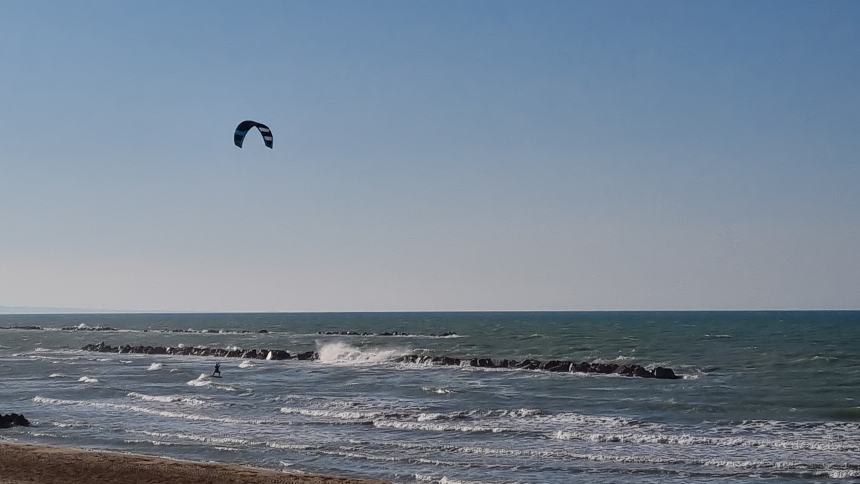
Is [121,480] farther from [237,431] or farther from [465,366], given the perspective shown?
[465,366]

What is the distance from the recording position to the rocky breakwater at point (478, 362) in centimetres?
4709

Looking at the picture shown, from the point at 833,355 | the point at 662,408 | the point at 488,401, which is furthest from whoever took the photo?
the point at 833,355

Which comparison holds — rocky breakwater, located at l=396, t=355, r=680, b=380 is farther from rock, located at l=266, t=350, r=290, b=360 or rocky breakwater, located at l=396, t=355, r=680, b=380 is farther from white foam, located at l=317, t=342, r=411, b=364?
rock, located at l=266, t=350, r=290, b=360

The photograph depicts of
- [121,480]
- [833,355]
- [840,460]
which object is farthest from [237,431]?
Answer: [833,355]

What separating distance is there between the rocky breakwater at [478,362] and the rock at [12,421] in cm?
2960

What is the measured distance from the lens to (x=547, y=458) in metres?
22.0

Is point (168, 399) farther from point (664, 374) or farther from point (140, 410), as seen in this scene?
point (664, 374)

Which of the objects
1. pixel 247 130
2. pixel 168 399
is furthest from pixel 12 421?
pixel 247 130

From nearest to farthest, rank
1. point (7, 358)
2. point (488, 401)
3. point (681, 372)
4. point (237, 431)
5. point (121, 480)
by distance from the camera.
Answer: point (121, 480) < point (237, 431) < point (488, 401) < point (681, 372) < point (7, 358)

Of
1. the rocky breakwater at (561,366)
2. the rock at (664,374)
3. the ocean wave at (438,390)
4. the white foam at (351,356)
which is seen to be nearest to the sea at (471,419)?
the ocean wave at (438,390)

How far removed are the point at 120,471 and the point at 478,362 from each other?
37.0 m

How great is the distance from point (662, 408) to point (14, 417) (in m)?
23.1

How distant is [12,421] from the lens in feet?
94.8

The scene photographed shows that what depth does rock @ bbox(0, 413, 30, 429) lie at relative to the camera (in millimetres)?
28570
